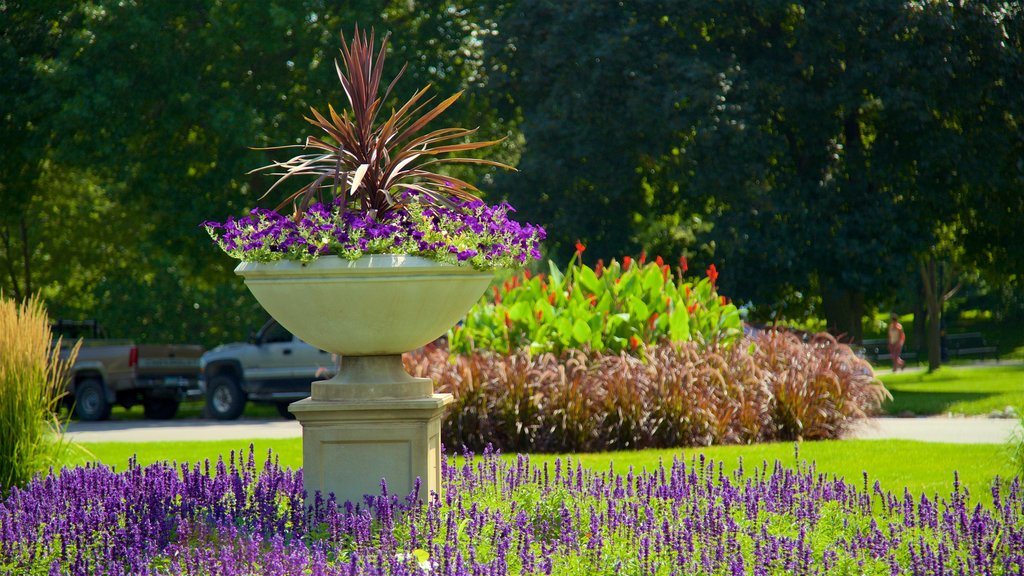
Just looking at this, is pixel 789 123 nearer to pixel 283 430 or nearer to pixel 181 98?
pixel 181 98

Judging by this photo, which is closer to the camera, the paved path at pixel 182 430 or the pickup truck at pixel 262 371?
the paved path at pixel 182 430

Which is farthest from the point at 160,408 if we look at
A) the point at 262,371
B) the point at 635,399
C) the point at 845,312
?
the point at 845,312

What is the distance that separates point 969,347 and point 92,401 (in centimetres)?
3147

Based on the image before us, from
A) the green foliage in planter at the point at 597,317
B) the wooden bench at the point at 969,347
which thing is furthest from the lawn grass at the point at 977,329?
the green foliage in planter at the point at 597,317

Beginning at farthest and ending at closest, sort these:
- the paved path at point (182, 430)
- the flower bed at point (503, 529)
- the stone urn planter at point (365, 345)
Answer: the paved path at point (182, 430), the stone urn planter at point (365, 345), the flower bed at point (503, 529)

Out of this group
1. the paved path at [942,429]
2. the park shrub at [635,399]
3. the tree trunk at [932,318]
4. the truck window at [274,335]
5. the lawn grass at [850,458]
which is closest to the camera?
the lawn grass at [850,458]

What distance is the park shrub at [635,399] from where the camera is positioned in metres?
11.3

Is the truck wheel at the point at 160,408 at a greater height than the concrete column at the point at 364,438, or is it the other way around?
the concrete column at the point at 364,438

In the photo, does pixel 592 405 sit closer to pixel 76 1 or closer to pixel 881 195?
pixel 881 195

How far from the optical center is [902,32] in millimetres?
20250

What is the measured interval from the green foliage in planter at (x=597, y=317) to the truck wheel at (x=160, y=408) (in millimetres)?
9677

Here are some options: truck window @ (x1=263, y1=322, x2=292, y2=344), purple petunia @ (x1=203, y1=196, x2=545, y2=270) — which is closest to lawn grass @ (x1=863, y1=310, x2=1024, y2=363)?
truck window @ (x1=263, y1=322, x2=292, y2=344)

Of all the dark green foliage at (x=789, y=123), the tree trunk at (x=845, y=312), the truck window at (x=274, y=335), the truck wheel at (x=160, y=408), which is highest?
the dark green foliage at (x=789, y=123)

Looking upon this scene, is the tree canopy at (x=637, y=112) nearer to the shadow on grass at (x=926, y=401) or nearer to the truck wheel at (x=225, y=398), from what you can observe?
the shadow on grass at (x=926, y=401)
